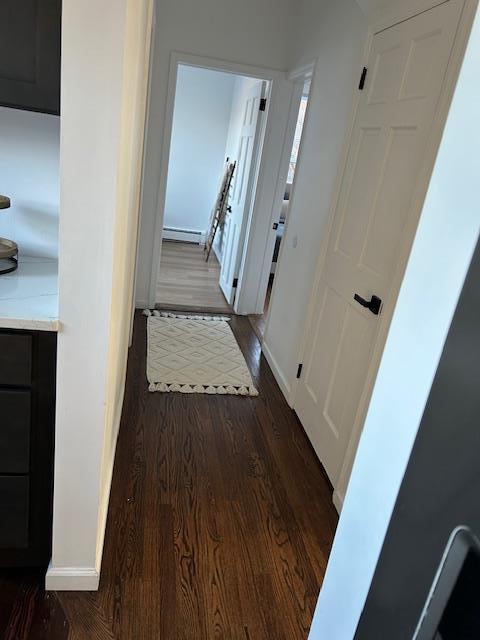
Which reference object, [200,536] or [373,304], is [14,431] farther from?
[373,304]

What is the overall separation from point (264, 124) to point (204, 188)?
3342 millimetres

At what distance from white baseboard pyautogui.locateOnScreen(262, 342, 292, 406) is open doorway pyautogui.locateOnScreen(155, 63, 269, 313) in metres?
0.96

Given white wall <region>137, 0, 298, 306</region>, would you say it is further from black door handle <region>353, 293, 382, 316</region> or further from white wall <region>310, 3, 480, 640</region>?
white wall <region>310, 3, 480, 640</region>

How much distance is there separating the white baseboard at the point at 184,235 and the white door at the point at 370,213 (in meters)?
4.97

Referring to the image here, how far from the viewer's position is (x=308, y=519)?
2.06 meters

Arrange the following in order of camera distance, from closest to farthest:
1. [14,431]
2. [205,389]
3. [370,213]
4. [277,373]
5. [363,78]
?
[14,431] < [370,213] < [363,78] < [205,389] < [277,373]

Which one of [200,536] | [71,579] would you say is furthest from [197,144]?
[71,579]

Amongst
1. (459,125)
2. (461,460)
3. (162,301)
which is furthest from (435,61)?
(162,301)

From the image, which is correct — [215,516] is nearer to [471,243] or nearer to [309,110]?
[471,243]

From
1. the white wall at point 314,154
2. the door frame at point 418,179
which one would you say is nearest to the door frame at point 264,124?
the white wall at point 314,154

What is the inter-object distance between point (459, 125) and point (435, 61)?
133cm

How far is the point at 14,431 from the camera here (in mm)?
1397

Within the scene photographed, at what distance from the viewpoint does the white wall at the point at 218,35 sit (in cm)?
341

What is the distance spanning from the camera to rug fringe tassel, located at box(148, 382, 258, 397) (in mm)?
2929
